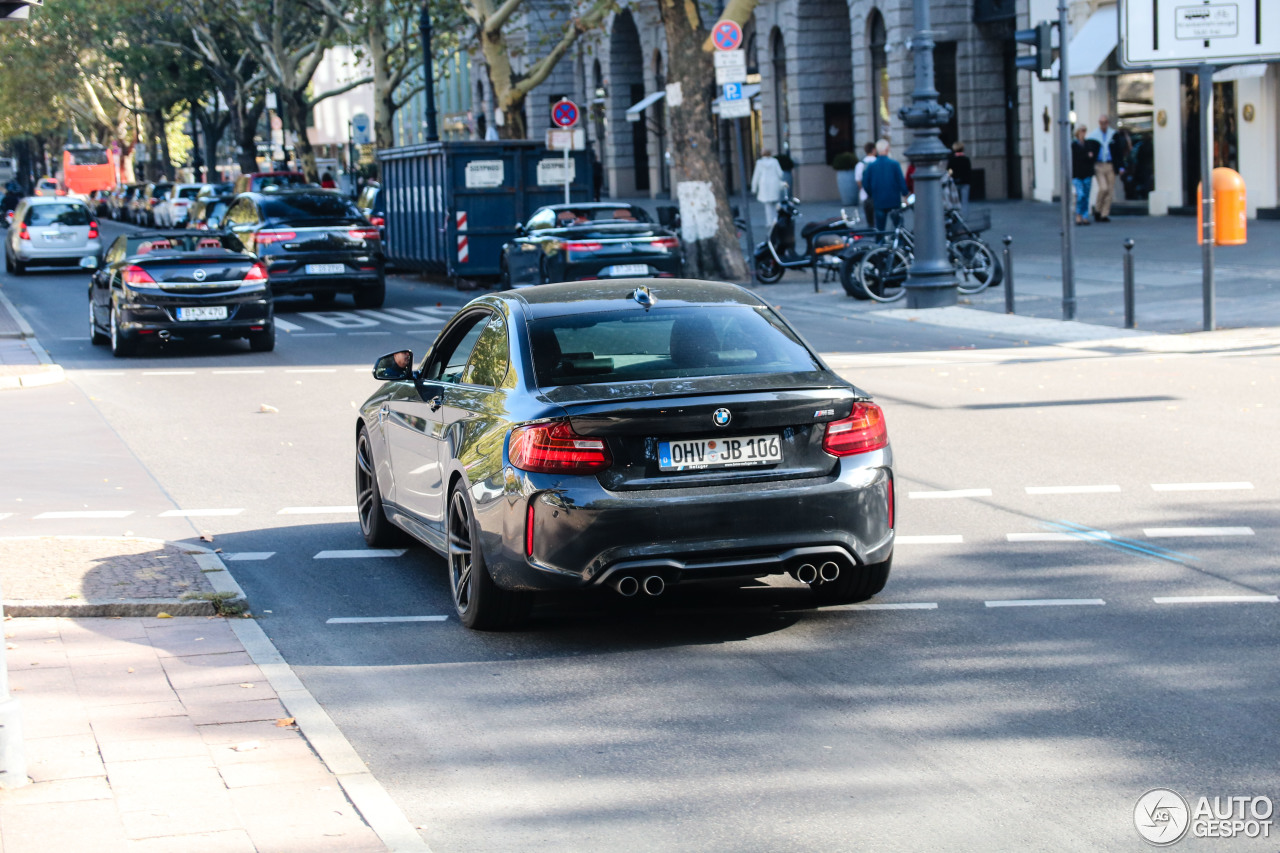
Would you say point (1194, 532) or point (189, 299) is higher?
point (189, 299)

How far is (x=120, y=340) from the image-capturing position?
19.9 meters

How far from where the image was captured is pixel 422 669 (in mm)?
6605

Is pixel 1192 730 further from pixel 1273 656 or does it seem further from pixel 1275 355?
pixel 1275 355

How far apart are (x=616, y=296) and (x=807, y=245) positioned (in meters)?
19.3

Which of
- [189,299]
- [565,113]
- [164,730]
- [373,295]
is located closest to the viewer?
[164,730]

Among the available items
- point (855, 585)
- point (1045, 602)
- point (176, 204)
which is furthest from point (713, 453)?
point (176, 204)

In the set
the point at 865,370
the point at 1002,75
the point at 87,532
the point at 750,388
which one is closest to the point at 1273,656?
the point at 750,388

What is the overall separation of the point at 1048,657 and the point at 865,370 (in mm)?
9639

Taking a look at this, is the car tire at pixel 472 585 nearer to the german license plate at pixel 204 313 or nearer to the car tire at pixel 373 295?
the german license plate at pixel 204 313

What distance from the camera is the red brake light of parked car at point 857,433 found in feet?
22.1

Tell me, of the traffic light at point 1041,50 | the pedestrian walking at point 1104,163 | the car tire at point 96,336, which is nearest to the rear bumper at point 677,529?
the traffic light at point 1041,50

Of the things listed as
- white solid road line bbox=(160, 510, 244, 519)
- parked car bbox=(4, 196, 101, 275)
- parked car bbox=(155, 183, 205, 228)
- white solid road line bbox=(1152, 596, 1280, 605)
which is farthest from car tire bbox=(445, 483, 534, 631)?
parked car bbox=(155, 183, 205, 228)

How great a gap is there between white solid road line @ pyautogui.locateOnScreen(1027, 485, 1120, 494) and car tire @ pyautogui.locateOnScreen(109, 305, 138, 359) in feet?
41.4

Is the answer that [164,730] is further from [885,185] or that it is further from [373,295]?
[885,185]
